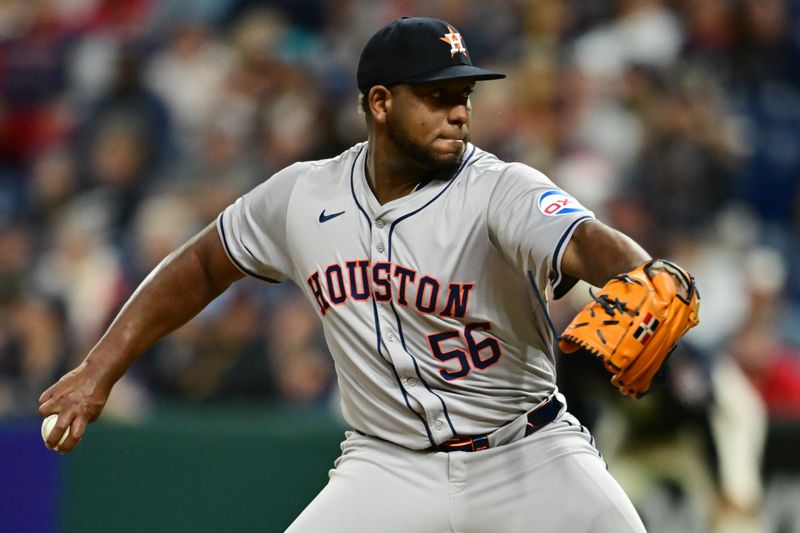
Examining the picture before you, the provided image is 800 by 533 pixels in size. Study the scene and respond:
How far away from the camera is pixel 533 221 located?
127 inches

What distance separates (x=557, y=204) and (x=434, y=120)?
44 centimetres

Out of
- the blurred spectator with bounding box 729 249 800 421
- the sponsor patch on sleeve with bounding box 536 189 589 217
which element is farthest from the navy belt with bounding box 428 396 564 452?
the blurred spectator with bounding box 729 249 800 421

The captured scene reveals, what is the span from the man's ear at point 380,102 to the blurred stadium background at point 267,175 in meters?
2.06

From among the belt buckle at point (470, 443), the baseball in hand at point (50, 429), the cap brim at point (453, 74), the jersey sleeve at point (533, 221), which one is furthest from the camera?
the baseball in hand at point (50, 429)

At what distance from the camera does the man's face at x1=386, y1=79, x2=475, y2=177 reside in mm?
3477

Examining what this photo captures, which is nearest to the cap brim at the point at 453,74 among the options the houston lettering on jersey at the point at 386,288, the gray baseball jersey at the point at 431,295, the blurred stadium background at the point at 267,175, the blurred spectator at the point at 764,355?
the gray baseball jersey at the point at 431,295

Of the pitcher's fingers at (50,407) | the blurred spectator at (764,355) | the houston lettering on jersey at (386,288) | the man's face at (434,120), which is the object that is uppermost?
the man's face at (434,120)

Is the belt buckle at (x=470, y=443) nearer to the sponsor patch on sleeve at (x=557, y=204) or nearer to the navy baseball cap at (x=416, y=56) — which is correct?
the sponsor patch on sleeve at (x=557, y=204)

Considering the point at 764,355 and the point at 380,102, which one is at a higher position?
the point at 380,102

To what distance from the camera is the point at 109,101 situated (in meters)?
8.81

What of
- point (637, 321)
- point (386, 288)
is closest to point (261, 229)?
point (386, 288)

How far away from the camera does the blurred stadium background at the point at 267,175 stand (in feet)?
17.6

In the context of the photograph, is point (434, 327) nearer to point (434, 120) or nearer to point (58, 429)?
point (434, 120)

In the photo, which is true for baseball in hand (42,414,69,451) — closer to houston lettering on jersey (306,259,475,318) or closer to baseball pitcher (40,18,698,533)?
baseball pitcher (40,18,698,533)
